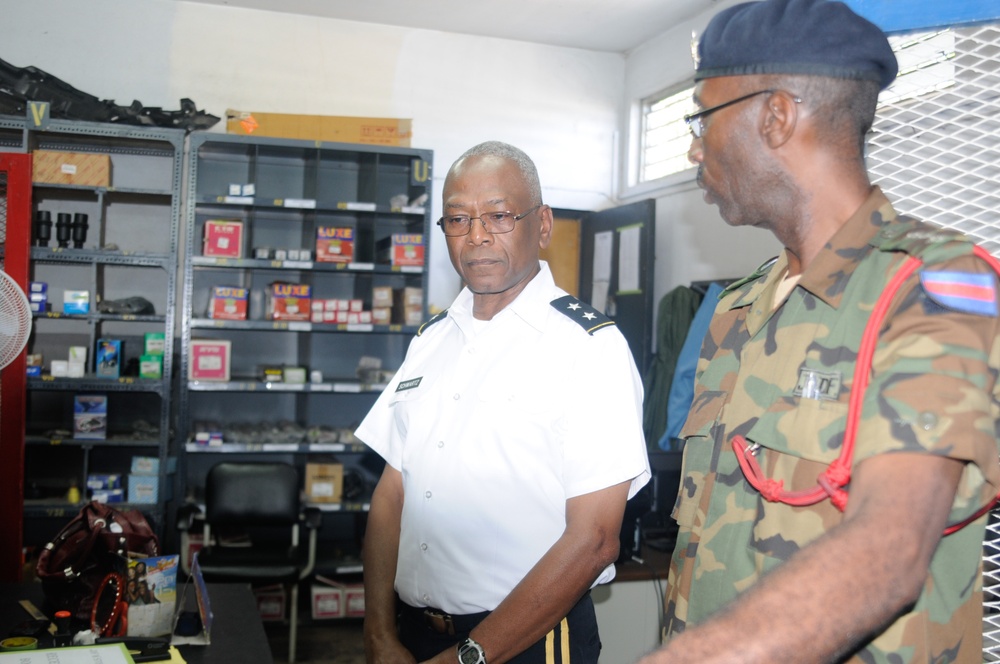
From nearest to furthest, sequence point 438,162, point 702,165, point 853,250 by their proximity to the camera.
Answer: point 853,250 → point 702,165 → point 438,162

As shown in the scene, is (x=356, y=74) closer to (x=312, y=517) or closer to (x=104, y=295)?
(x=104, y=295)

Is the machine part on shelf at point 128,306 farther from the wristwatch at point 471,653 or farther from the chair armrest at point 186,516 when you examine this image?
the wristwatch at point 471,653

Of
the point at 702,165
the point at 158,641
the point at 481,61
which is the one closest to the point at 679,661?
the point at 702,165

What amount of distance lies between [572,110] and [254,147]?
8.04 feet

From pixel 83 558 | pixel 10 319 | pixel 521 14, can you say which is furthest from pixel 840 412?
pixel 521 14

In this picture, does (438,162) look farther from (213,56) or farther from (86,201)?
(86,201)

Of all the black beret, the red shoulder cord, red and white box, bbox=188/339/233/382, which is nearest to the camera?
the red shoulder cord

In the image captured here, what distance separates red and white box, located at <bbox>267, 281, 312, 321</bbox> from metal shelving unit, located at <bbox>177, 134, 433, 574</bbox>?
0.21 ft

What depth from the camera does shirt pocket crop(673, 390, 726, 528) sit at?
1.16 metres

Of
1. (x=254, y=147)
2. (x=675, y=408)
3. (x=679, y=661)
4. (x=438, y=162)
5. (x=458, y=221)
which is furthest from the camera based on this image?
(x=438, y=162)

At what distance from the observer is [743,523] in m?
1.01

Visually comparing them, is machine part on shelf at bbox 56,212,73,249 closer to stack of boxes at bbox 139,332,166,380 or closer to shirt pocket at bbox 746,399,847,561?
stack of boxes at bbox 139,332,166,380

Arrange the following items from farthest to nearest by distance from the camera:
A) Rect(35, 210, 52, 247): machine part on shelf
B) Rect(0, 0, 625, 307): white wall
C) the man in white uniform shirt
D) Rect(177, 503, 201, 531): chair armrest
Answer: Rect(0, 0, 625, 307): white wall
Rect(35, 210, 52, 247): machine part on shelf
Rect(177, 503, 201, 531): chair armrest
the man in white uniform shirt

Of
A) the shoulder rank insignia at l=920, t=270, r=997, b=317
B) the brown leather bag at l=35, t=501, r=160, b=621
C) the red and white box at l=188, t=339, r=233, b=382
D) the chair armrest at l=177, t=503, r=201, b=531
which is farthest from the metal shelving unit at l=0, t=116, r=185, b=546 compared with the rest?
the shoulder rank insignia at l=920, t=270, r=997, b=317
